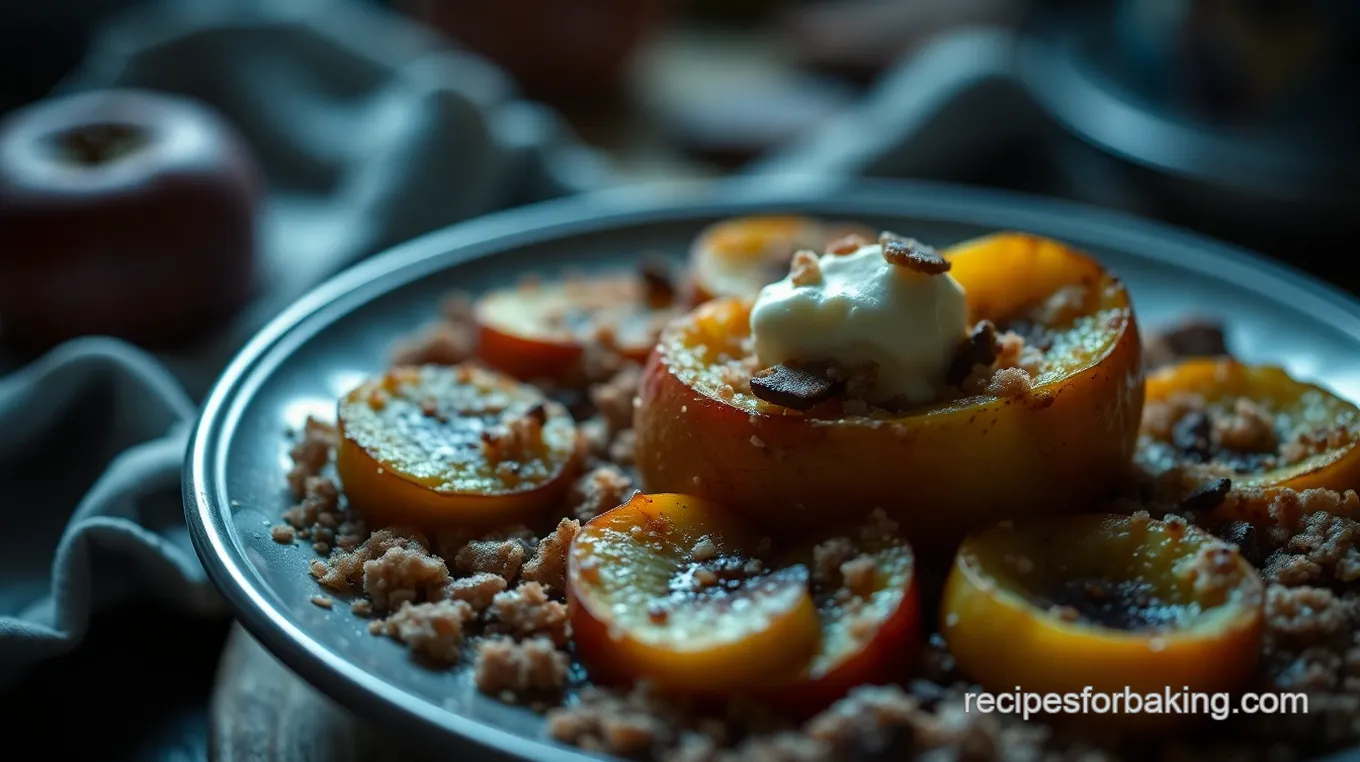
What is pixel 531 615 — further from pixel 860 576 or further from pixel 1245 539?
pixel 1245 539

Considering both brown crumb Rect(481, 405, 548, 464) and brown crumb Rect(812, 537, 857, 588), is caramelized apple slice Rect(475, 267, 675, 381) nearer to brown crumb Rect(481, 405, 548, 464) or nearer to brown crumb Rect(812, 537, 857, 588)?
brown crumb Rect(481, 405, 548, 464)

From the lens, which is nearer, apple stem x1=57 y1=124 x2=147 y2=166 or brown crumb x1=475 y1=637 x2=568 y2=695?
brown crumb x1=475 y1=637 x2=568 y2=695

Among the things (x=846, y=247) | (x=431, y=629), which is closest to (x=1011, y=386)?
(x=846, y=247)

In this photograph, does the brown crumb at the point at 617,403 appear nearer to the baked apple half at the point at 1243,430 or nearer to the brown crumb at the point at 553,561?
the brown crumb at the point at 553,561

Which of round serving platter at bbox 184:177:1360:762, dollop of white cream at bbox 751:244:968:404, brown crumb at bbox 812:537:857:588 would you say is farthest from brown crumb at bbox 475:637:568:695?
dollop of white cream at bbox 751:244:968:404

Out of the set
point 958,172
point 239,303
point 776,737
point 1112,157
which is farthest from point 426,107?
point 776,737

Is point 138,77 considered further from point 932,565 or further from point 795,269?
point 932,565
